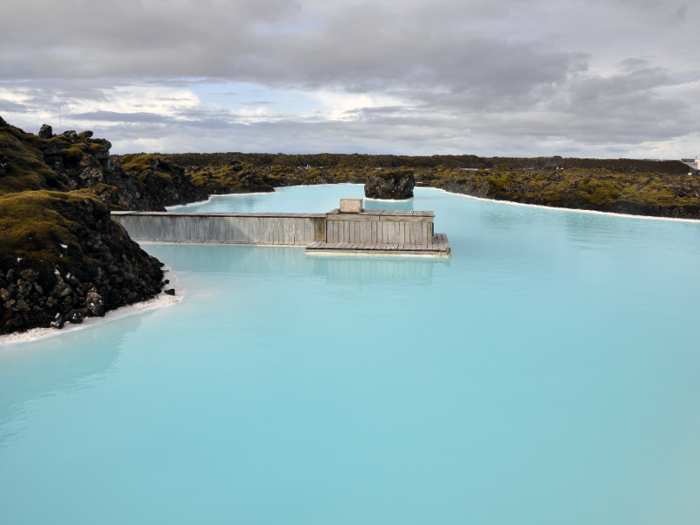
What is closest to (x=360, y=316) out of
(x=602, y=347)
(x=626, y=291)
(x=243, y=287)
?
(x=243, y=287)

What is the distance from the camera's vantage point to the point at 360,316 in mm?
14422

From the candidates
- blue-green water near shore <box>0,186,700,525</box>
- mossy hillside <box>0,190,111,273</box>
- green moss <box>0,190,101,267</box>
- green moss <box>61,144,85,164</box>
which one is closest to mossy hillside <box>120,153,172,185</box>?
green moss <box>61,144,85,164</box>

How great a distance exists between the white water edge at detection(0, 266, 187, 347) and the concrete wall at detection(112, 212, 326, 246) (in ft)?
25.1

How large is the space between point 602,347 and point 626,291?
20.6 feet

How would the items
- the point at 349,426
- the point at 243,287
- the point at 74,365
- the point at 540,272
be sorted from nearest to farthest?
the point at 349,426, the point at 74,365, the point at 243,287, the point at 540,272

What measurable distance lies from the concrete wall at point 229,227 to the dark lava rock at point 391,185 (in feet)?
112

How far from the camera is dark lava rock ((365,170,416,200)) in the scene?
59.0 m

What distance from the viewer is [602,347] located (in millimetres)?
12188

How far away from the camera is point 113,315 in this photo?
46.5ft

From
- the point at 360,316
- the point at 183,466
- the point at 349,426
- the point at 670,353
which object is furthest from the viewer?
the point at 360,316

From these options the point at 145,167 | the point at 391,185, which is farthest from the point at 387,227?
the point at 145,167

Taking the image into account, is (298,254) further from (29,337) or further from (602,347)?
(602,347)

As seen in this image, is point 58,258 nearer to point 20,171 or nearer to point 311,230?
point 20,171

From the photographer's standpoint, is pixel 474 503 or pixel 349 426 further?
pixel 349 426
